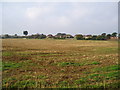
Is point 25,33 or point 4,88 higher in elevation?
point 25,33

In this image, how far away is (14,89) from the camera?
553cm

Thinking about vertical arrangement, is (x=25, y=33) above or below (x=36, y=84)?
above

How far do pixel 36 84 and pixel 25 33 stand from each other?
397 feet

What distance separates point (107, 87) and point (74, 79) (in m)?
1.81

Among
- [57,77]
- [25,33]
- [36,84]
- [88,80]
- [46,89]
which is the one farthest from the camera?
[25,33]

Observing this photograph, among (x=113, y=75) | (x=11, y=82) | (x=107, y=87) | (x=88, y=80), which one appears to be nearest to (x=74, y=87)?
(x=88, y=80)

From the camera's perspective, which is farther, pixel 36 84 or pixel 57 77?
pixel 57 77

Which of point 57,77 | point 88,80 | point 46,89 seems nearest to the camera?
point 46,89

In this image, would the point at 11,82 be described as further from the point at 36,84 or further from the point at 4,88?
the point at 36,84

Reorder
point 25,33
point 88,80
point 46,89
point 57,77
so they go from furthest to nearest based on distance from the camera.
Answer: point 25,33 → point 57,77 → point 88,80 → point 46,89

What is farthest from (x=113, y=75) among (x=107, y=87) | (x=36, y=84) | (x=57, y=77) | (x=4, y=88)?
(x=4, y=88)

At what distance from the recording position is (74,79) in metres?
6.53

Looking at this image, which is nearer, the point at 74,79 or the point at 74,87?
the point at 74,87

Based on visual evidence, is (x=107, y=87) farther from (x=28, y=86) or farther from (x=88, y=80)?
(x=28, y=86)
